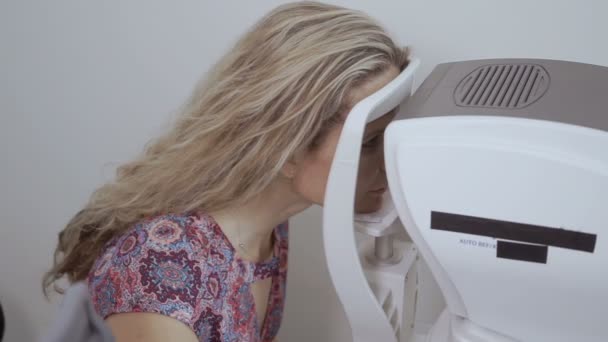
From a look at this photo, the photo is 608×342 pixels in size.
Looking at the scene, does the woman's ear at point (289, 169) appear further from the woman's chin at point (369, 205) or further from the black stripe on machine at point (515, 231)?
the black stripe on machine at point (515, 231)

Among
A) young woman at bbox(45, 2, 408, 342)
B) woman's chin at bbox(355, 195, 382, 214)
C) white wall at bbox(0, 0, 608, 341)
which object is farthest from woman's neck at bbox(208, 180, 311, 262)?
white wall at bbox(0, 0, 608, 341)

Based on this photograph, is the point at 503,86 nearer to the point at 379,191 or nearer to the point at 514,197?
the point at 514,197

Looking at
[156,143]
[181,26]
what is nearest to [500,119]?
[156,143]

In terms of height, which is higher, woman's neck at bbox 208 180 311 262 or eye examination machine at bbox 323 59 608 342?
eye examination machine at bbox 323 59 608 342

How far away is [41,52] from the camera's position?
1.53 metres

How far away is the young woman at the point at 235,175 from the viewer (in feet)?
2.85

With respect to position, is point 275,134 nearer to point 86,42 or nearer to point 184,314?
point 184,314

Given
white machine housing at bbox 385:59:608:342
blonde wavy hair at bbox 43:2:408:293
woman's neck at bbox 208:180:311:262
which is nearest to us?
white machine housing at bbox 385:59:608:342

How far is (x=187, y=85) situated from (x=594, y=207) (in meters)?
1.02

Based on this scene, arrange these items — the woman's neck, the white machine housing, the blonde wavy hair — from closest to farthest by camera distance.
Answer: the white machine housing
the blonde wavy hair
the woman's neck

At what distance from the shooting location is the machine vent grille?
27.0 inches

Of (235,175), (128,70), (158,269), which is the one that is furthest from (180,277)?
(128,70)

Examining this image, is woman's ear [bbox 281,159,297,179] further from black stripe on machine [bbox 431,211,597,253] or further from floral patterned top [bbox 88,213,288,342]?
black stripe on machine [bbox 431,211,597,253]

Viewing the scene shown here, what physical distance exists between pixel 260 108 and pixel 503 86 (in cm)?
34
